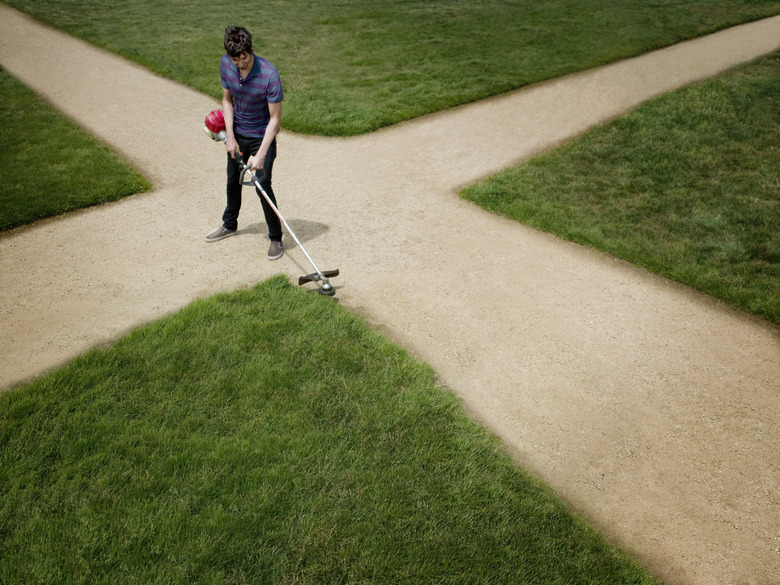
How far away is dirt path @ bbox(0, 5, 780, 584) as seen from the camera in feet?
12.6

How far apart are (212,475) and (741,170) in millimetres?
8183

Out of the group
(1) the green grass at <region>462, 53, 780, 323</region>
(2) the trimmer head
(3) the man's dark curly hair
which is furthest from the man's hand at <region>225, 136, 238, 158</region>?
(1) the green grass at <region>462, 53, 780, 323</region>

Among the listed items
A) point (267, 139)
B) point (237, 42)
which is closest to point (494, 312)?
point (267, 139)

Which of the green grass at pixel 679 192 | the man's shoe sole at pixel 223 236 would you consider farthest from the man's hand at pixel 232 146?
the green grass at pixel 679 192

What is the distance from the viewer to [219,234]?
658 centimetres

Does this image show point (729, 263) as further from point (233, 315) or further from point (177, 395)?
point (177, 395)

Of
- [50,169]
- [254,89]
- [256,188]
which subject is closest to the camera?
[254,89]

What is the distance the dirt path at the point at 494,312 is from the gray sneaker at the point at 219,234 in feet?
0.43

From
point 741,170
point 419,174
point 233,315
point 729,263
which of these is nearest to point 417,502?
point 233,315

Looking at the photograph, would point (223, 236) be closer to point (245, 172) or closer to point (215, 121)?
point (245, 172)

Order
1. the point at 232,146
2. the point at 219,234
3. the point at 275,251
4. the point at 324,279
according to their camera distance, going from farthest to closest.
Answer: the point at 219,234
the point at 275,251
the point at 232,146
the point at 324,279

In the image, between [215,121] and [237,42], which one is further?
[215,121]

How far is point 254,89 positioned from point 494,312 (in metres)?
3.17

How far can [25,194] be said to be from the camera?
23.7 feet
